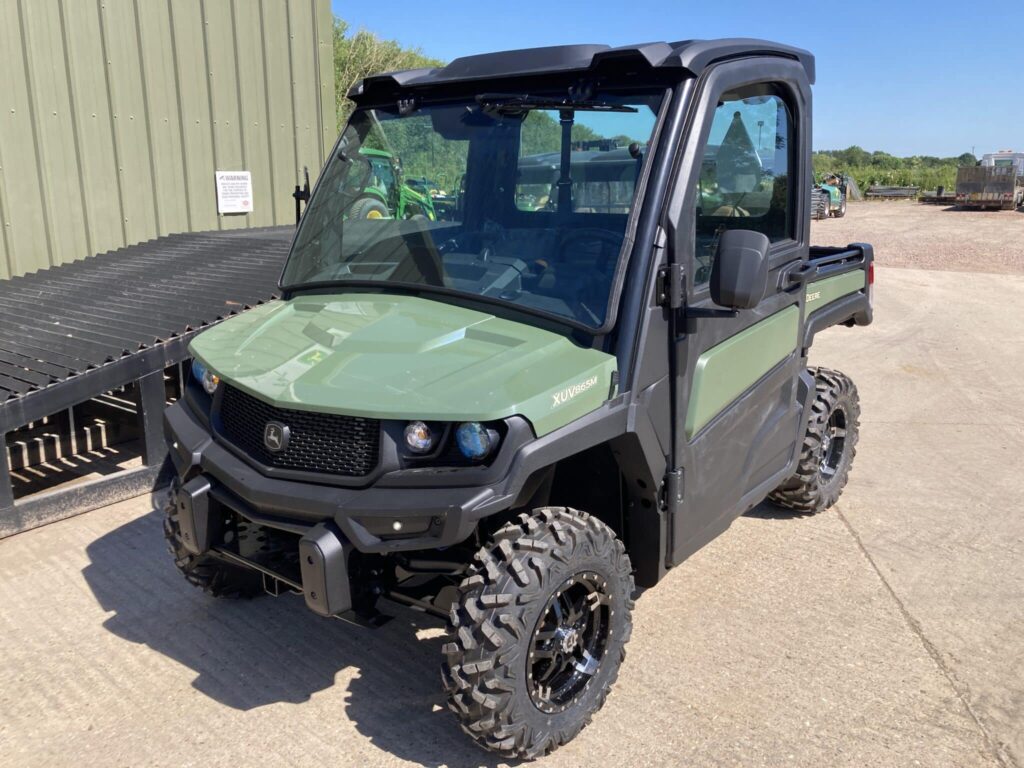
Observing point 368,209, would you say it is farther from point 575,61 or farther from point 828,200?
point 828,200

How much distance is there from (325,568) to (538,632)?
712 millimetres

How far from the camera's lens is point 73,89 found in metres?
7.64

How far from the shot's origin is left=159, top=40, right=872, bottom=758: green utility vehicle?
2.70 meters

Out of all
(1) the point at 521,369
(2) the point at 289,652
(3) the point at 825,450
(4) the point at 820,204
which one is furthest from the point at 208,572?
(4) the point at 820,204

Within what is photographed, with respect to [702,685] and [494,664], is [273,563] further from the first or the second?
[702,685]

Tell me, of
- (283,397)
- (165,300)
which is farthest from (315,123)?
(283,397)

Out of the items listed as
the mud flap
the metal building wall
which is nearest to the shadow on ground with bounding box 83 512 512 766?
the mud flap

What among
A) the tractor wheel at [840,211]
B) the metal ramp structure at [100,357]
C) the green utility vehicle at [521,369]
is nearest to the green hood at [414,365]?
the green utility vehicle at [521,369]

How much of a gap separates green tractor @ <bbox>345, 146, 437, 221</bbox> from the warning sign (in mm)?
5636

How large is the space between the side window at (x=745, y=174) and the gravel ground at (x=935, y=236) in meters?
13.8

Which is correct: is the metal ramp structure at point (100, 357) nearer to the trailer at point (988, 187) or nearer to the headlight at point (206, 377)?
the headlight at point (206, 377)

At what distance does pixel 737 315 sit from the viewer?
11.4ft

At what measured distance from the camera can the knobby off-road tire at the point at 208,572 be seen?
3574 millimetres

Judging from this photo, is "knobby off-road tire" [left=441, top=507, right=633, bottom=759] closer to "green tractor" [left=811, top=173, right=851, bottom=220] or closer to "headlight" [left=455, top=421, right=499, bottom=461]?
"headlight" [left=455, top=421, right=499, bottom=461]
